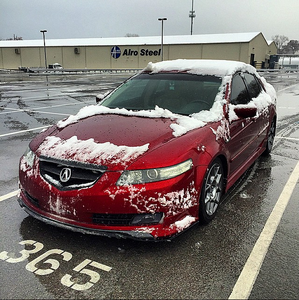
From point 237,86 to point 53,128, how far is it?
2.41m

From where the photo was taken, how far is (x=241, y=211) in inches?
153

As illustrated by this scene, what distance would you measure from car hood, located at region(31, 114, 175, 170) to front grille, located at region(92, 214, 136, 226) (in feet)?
1.32

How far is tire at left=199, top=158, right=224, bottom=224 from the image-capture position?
3273 mm

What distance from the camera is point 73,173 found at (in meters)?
2.93

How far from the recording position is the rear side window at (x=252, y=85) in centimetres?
500

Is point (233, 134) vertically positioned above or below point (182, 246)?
above

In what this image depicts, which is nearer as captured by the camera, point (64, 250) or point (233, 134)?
point (64, 250)

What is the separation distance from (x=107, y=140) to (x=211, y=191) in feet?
3.92

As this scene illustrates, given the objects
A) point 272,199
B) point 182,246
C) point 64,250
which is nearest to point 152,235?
point 182,246

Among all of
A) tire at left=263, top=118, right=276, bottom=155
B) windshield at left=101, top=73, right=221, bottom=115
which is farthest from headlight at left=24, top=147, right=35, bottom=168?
tire at left=263, top=118, right=276, bottom=155

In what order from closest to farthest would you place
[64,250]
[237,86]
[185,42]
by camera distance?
1. [64,250]
2. [237,86]
3. [185,42]

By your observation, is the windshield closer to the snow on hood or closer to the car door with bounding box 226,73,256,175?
the snow on hood

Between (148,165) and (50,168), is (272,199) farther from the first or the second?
(50,168)

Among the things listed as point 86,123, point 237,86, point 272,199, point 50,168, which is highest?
point 237,86
